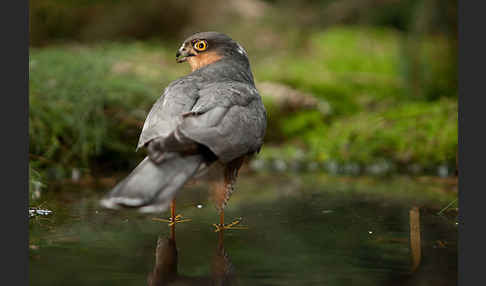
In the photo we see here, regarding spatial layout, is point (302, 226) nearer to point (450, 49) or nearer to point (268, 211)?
point (268, 211)

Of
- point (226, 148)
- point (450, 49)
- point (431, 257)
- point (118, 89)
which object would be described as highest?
point (450, 49)

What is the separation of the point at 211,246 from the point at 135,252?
398 mm

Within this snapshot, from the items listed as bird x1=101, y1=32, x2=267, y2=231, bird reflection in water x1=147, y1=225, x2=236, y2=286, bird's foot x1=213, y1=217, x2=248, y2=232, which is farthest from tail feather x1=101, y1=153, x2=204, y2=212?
bird's foot x1=213, y1=217, x2=248, y2=232

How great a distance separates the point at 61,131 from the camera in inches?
204

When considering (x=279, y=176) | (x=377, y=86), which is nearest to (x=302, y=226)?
(x=279, y=176)

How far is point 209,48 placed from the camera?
3971mm

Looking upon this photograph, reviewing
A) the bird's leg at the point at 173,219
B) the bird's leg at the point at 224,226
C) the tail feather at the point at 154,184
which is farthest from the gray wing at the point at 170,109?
the bird's leg at the point at 224,226

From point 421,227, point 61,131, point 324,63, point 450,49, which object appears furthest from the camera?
point 324,63

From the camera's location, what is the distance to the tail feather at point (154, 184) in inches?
97.8

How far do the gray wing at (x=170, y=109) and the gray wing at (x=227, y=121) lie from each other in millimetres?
62

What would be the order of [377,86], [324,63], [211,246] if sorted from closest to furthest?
[211,246] < [377,86] < [324,63]

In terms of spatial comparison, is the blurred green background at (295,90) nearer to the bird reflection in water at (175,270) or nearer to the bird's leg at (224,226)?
the bird's leg at (224,226)

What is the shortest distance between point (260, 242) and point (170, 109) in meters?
0.89

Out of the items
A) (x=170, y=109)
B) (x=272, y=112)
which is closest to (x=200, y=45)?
(x=170, y=109)
